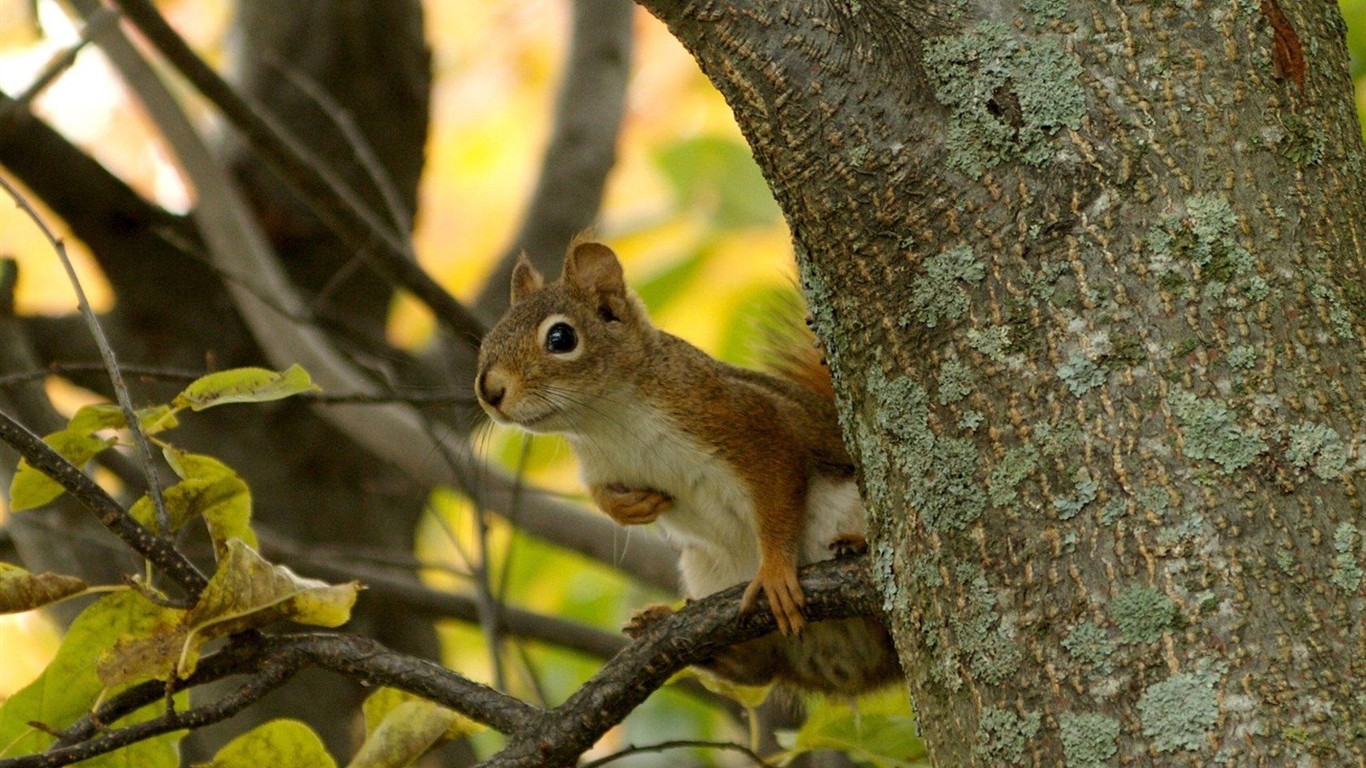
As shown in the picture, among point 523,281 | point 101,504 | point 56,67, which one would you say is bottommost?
point 101,504

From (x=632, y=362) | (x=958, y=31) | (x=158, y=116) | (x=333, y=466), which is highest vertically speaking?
(x=158, y=116)

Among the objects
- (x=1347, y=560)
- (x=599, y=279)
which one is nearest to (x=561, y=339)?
(x=599, y=279)

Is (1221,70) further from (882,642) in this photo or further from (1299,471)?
(882,642)

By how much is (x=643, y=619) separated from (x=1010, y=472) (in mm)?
1244

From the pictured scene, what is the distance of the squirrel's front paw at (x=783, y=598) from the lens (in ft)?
6.97

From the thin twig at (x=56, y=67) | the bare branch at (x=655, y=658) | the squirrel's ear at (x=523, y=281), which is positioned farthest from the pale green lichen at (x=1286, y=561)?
the thin twig at (x=56, y=67)

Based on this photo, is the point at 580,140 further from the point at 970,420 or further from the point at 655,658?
the point at 970,420

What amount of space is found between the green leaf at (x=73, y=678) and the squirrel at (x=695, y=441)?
1.00 meters

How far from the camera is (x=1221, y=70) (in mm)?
1610

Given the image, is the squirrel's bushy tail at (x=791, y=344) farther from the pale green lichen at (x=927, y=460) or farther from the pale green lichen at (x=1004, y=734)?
the pale green lichen at (x=1004, y=734)

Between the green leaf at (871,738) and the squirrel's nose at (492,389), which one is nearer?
Result: the green leaf at (871,738)

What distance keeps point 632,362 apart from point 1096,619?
5.42ft

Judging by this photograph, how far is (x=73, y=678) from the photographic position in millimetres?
1863

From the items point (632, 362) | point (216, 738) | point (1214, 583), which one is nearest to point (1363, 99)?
point (632, 362)
